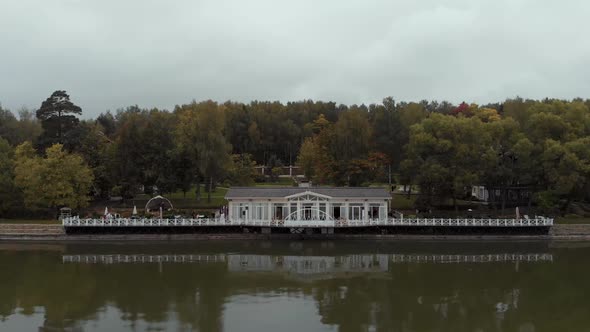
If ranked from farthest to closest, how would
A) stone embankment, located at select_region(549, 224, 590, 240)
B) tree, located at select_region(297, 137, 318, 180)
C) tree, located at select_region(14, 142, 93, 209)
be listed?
tree, located at select_region(297, 137, 318, 180)
tree, located at select_region(14, 142, 93, 209)
stone embankment, located at select_region(549, 224, 590, 240)

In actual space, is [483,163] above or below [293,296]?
above

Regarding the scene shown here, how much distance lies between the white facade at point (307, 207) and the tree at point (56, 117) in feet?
80.7

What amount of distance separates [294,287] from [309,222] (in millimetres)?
15431

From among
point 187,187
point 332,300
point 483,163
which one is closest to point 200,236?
point 187,187

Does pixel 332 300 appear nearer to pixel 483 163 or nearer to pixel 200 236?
pixel 200 236

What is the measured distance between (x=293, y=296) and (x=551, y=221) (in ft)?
87.5

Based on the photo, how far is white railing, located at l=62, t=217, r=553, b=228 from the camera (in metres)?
42.1

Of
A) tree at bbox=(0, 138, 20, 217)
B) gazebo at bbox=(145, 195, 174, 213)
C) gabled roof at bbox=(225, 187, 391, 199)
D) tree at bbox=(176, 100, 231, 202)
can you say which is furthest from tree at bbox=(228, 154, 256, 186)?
tree at bbox=(0, 138, 20, 217)

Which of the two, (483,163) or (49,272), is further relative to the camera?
(483,163)

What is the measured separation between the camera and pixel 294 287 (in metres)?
26.8

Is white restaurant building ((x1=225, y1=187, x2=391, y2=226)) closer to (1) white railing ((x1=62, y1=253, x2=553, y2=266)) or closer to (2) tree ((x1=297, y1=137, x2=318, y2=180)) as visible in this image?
(1) white railing ((x1=62, y1=253, x2=553, y2=266))

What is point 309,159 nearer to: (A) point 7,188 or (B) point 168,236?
(B) point 168,236

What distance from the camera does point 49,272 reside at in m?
30.8

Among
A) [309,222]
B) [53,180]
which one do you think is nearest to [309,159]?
[309,222]
